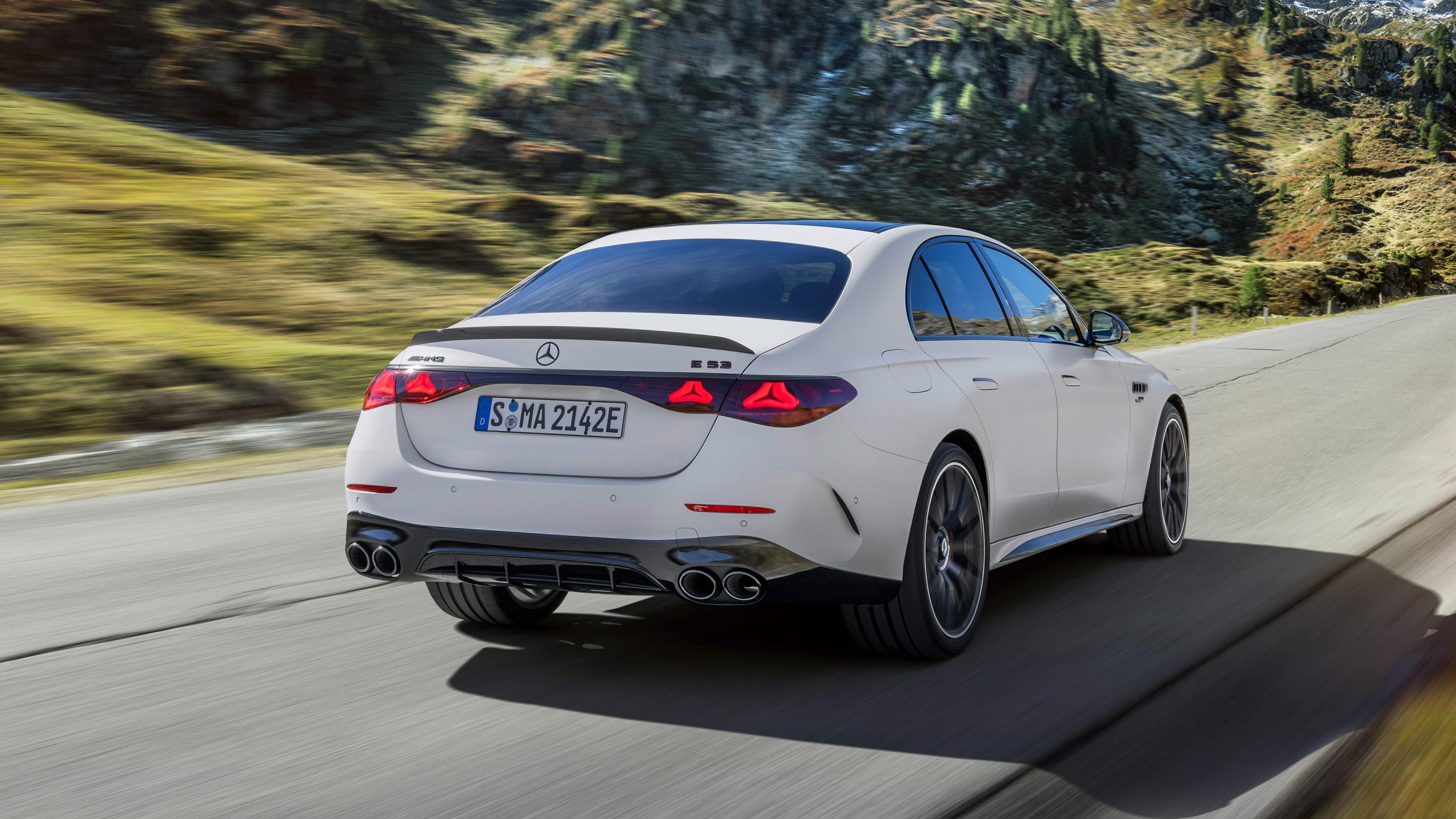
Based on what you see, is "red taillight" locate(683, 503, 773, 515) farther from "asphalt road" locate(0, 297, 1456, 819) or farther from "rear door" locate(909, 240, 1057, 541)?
"rear door" locate(909, 240, 1057, 541)

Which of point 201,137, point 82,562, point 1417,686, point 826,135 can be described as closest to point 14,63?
point 201,137

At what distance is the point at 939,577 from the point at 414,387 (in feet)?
6.38

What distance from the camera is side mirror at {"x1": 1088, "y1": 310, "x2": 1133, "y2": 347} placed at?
652cm

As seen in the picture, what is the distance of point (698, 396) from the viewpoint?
4.20 metres

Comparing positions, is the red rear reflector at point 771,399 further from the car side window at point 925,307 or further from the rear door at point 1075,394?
the rear door at point 1075,394

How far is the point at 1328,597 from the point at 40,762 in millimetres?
5007

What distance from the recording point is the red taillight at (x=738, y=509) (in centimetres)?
414

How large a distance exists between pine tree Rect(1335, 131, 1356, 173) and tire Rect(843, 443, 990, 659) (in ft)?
487

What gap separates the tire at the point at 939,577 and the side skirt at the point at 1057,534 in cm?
22

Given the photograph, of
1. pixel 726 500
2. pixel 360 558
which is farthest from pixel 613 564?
pixel 360 558

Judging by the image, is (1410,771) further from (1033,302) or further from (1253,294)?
(1253,294)

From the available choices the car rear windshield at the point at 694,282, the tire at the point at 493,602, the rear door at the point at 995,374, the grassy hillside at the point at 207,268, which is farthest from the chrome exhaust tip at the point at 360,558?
the grassy hillside at the point at 207,268

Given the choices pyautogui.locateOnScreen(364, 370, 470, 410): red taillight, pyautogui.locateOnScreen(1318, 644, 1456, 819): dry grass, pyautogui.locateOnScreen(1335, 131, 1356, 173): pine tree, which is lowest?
pyautogui.locateOnScreen(1335, 131, 1356, 173): pine tree

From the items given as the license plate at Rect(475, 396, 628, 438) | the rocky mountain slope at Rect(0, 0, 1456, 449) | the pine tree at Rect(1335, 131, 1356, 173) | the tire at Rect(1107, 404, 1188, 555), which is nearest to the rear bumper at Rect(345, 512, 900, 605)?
the license plate at Rect(475, 396, 628, 438)
